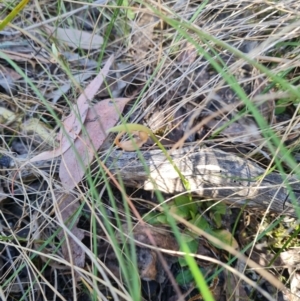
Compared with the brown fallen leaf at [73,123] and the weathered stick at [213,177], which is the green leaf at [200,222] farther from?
the brown fallen leaf at [73,123]

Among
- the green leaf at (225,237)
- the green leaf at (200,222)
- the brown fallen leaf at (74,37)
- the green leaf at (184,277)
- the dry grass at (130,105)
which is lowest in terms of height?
the green leaf at (184,277)

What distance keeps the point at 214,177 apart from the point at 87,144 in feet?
1.02

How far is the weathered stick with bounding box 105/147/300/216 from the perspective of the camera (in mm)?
999

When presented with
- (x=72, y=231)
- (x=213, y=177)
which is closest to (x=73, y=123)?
(x=72, y=231)

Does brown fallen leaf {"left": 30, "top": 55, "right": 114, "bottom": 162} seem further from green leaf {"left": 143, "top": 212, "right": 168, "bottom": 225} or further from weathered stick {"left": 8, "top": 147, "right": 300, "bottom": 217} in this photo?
green leaf {"left": 143, "top": 212, "right": 168, "bottom": 225}

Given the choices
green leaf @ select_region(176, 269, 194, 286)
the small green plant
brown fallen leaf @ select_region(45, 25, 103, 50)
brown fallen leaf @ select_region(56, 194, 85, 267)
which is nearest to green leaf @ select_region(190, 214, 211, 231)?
the small green plant

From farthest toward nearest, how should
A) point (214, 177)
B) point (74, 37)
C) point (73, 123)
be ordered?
point (74, 37) < point (73, 123) < point (214, 177)

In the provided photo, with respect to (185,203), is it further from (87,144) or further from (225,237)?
(87,144)

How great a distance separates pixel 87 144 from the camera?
111cm

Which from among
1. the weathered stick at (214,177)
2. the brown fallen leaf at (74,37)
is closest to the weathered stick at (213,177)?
the weathered stick at (214,177)

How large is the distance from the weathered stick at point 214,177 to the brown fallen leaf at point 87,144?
0.06 metres

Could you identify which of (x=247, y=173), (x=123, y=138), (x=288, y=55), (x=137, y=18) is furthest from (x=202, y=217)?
(x=137, y=18)

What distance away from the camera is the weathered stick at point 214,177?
3.28ft

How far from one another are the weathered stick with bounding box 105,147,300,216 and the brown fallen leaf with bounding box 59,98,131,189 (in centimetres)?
6
